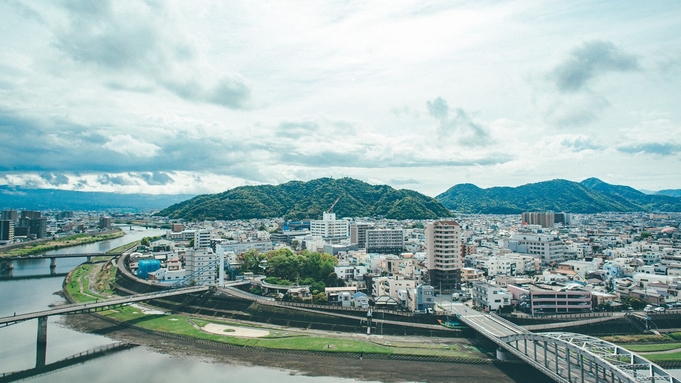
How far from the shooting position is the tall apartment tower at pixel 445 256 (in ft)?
107

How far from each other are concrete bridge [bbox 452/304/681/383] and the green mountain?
73866 mm

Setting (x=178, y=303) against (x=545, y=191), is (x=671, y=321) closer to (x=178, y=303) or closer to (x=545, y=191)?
(x=178, y=303)

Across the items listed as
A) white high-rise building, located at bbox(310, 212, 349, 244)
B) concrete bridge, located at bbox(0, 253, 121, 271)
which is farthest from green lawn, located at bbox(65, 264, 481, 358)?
white high-rise building, located at bbox(310, 212, 349, 244)

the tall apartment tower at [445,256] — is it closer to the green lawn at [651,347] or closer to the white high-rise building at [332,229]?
the green lawn at [651,347]

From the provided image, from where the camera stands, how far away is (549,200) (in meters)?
161

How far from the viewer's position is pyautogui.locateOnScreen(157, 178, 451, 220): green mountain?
9862cm

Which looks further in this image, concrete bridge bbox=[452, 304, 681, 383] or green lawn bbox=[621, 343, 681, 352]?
green lawn bbox=[621, 343, 681, 352]

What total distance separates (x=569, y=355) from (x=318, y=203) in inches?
3571

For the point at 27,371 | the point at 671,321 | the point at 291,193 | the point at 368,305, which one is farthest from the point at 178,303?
the point at 291,193

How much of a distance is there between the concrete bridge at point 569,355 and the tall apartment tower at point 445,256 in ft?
27.5

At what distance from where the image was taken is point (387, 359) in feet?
63.9

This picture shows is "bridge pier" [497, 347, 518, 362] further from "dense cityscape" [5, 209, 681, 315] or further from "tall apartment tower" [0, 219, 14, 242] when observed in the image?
"tall apartment tower" [0, 219, 14, 242]

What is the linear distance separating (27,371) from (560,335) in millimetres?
21410

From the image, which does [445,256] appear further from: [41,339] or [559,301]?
[41,339]
